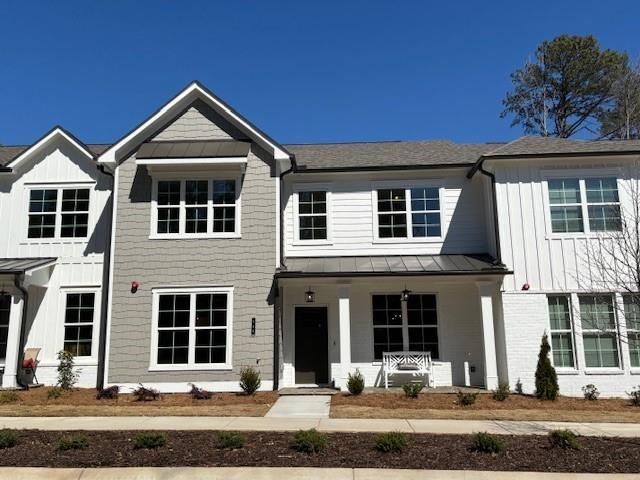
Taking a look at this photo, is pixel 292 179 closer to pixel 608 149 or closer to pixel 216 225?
pixel 216 225

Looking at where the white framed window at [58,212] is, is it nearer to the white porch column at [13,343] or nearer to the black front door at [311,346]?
the white porch column at [13,343]

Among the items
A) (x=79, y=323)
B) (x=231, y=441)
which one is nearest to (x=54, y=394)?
(x=79, y=323)

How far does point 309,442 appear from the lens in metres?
7.61

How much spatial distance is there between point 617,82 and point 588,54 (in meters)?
2.50

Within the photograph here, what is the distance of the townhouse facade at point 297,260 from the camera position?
14094 mm

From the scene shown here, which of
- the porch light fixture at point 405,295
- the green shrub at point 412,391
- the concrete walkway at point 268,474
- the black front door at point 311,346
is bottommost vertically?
the concrete walkway at point 268,474

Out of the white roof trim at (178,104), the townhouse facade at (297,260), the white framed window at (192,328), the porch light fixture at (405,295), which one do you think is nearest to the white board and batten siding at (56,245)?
the townhouse facade at (297,260)

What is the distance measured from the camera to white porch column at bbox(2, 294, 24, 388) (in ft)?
47.3

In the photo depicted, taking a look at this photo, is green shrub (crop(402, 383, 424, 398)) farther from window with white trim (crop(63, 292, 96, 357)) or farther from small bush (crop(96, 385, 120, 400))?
window with white trim (crop(63, 292, 96, 357))

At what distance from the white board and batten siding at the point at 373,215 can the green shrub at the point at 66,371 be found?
23.1 feet

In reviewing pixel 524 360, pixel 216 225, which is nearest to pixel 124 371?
pixel 216 225

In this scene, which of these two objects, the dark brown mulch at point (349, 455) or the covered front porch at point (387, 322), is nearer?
the dark brown mulch at point (349, 455)

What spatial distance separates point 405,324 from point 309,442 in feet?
27.6

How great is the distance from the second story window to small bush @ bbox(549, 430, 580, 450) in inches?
552
